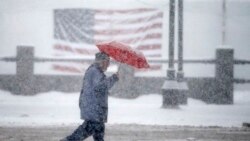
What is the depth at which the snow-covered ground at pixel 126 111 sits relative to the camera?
1348 centimetres

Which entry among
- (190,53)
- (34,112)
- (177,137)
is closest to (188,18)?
(190,53)

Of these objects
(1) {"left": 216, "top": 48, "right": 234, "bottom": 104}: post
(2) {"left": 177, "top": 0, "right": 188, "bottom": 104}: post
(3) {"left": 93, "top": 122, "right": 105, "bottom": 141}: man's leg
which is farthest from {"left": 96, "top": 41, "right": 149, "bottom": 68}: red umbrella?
(1) {"left": 216, "top": 48, "right": 234, "bottom": 104}: post

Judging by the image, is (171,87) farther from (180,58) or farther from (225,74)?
(225,74)

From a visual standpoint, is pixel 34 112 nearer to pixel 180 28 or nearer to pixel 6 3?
pixel 180 28

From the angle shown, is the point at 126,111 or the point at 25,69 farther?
the point at 25,69

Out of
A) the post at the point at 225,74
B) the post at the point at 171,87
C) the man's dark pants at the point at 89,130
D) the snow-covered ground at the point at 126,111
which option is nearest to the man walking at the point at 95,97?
the man's dark pants at the point at 89,130

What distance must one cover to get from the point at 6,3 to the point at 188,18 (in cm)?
687

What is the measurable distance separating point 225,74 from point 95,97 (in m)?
9.87

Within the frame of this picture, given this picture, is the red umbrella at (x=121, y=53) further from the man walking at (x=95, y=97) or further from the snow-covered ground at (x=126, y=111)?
the snow-covered ground at (x=126, y=111)

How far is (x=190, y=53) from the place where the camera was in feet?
71.3

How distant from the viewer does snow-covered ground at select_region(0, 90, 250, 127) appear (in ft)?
44.2

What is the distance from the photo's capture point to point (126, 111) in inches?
608

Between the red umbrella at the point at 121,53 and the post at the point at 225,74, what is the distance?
946 centimetres

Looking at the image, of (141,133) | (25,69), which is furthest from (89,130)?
(25,69)
